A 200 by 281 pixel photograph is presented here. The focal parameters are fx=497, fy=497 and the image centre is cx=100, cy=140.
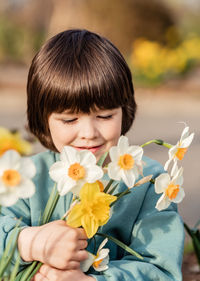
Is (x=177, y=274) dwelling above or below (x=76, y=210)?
below

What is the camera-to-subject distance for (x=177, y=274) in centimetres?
161

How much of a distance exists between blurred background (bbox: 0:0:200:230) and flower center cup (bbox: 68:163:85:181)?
3161 millimetres

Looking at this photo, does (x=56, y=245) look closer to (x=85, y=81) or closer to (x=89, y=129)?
(x=89, y=129)

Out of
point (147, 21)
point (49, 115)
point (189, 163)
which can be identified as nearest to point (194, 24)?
point (147, 21)

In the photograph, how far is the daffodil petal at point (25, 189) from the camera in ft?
3.62

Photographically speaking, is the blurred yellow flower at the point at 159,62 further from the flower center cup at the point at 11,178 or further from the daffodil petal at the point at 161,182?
the flower center cup at the point at 11,178

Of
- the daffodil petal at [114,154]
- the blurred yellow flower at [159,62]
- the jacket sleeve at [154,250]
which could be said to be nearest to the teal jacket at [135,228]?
the jacket sleeve at [154,250]

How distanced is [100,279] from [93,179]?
43 centimetres

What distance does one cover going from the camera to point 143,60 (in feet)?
25.2

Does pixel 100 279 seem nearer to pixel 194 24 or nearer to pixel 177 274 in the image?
pixel 177 274

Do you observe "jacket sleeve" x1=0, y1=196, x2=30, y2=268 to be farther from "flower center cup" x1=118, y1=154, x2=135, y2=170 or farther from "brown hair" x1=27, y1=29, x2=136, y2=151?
"flower center cup" x1=118, y1=154, x2=135, y2=170

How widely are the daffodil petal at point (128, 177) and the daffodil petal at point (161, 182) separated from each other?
8 cm

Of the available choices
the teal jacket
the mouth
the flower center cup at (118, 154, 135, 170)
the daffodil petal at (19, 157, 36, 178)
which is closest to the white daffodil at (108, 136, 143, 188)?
the flower center cup at (118, 154, 135, 170)

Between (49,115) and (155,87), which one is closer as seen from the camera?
(49,115)
